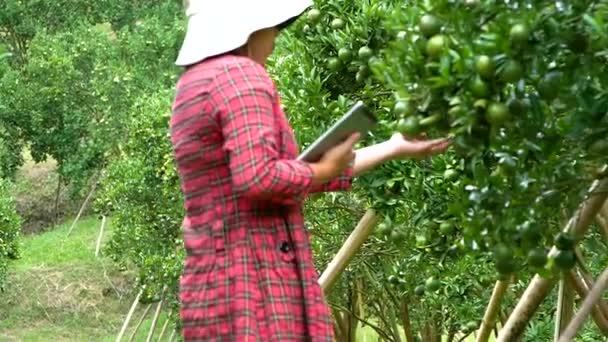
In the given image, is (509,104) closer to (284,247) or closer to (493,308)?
(284,247)

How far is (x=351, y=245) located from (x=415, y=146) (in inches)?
82.2

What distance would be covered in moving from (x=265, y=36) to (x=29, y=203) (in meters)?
25.5

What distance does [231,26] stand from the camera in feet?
9.38

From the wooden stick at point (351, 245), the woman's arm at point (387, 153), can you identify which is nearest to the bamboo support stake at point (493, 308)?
the wooden stick at point (351, 245)

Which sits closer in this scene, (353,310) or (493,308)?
(493,308)

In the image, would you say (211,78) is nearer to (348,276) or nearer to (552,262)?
(552,262)

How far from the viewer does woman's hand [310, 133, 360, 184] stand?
9.23ft

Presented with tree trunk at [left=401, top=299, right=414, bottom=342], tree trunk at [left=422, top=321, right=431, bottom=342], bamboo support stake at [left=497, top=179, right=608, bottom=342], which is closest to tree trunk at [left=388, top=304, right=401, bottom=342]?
tree trunk at [left=422, top=321, right=431, bottom=342]

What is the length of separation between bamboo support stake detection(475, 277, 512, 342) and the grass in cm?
1675

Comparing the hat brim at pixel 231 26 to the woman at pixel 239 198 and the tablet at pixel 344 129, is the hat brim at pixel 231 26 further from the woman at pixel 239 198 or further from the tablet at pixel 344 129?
the tablet at pixel 344 129

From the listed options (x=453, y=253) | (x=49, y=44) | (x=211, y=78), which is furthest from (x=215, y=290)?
(x=49, y=44)

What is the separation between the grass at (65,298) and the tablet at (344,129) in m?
18.8

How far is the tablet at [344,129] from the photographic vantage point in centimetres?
274

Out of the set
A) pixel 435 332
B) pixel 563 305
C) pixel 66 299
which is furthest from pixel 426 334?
pixel 66 299
